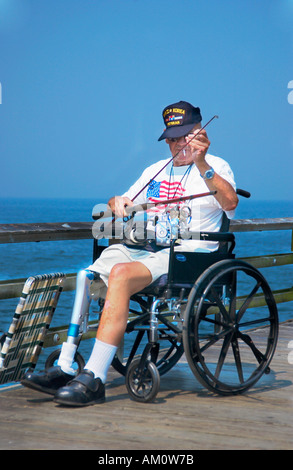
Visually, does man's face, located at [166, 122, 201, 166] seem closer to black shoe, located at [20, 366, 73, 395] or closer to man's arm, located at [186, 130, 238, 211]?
man's arm, located at [186, 130, 238, 211]

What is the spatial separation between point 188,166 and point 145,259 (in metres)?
0.47

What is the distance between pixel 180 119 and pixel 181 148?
0.41 feet

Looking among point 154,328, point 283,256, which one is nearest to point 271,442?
point 154,328

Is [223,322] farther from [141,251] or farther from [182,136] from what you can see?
[182,136]

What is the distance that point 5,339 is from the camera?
116 inches

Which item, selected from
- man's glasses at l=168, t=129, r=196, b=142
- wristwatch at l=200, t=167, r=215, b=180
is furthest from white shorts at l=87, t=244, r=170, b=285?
man's glasses at l=168, t=129, r=196, b=142

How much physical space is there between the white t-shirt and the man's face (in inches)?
1.0

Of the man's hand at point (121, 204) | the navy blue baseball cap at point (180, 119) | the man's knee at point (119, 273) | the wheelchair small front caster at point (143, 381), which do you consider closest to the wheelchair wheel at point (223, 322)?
the wheelchair small front caster at point (143, 381)

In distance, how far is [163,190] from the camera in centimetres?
311

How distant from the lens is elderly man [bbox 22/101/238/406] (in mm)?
2719

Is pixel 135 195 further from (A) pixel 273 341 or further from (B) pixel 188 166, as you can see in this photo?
(A) pixel 273 341

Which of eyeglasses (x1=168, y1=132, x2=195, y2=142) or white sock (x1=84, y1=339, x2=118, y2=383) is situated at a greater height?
eyeglasses (x1=168, y1=132, x2=195, y2=142)

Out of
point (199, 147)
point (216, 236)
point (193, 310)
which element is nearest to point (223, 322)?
point (193, 310)

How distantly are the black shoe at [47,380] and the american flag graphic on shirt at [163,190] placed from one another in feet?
2.62
